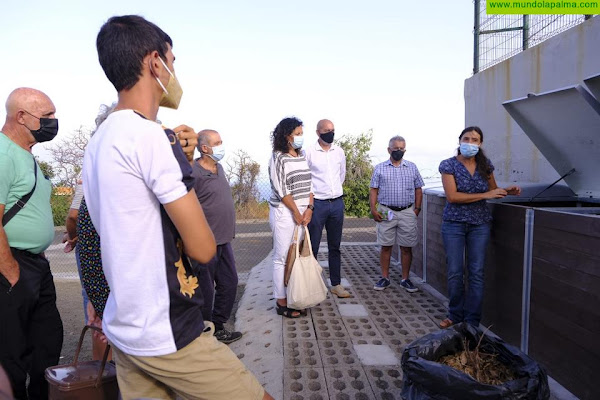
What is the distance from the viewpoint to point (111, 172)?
1.37 meters

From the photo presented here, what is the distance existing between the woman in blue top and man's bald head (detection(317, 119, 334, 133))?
1.54m

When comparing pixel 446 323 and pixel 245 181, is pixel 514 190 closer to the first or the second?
pixel 446 323

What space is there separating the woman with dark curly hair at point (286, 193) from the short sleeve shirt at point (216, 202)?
0.58 meters

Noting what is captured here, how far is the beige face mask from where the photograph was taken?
1.60 meters

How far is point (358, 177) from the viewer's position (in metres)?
14.4

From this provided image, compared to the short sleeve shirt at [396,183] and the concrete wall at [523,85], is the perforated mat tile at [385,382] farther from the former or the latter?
the concrete wall at [523,85]

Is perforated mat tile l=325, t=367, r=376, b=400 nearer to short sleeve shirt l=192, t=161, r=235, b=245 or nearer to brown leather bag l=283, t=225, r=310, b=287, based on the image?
brown leather bag l=283, t=225, r=310, b=287

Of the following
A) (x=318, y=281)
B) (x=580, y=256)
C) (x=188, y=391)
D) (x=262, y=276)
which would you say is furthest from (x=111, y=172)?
(x=262, y=276)

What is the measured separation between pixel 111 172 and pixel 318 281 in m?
3.33

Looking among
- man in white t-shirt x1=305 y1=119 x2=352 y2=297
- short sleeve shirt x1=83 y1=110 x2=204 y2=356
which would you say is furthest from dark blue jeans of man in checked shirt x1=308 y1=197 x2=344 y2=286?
short sleeve shirt x1=83 y1=110 x2=204 y2=356

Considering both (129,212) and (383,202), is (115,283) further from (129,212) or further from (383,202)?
(383,202)

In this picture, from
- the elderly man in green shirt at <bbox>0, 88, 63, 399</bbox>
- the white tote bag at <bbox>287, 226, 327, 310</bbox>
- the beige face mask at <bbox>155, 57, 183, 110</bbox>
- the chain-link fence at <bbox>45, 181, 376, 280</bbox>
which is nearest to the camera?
the beige face mask at <bbox>155, 57, 183, 110</bbox>

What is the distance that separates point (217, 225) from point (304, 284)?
106 cm

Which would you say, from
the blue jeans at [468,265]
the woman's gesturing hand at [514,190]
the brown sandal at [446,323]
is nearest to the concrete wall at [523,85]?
the woman's gesturing hand at [514,190]
